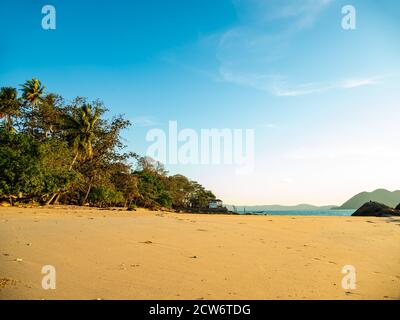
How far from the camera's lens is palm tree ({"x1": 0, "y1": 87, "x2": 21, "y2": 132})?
35.4 metres

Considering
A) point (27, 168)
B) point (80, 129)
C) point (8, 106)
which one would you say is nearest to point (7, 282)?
point (27, 168)

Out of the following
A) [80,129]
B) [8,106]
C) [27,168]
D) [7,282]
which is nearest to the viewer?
[7,282]

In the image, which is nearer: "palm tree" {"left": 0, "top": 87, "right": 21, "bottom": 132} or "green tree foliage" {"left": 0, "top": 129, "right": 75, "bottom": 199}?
"green tree foliage" {"left": 0, "top": 129, "right": 75, "bottom": 199}

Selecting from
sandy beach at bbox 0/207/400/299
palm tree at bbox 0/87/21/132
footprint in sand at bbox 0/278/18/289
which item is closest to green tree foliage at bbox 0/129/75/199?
palm tree at bbox 0/87/21/132

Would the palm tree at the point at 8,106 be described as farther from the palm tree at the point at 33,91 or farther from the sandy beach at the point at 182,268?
the sandy beach at the point at 182,268

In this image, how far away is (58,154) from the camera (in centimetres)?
2833

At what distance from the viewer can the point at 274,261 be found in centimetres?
614

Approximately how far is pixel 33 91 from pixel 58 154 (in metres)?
19.4

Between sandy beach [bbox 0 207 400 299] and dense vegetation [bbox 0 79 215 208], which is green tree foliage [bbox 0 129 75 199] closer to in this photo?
dense vegetation [bbox 0 79 215 208]

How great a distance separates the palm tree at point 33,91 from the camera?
41.2 metres

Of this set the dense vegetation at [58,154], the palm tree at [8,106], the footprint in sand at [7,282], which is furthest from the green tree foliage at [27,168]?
the footprint in sand at [7,282]

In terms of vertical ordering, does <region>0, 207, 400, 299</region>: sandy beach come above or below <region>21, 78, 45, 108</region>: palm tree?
below

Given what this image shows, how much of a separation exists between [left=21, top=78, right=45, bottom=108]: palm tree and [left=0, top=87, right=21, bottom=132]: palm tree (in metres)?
3.16

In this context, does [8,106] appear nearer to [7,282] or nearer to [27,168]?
[27,168]
